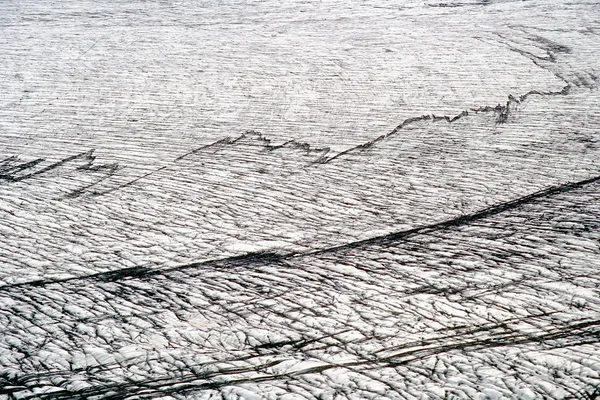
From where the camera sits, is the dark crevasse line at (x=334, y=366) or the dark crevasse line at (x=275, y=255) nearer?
the dark crevasse line at (x=334, y=366)

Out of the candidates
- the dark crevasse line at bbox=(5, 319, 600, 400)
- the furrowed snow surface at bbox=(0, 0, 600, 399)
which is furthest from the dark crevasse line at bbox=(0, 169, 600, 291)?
the dark crevasse line at bbox=(5, 319, 600, 400)

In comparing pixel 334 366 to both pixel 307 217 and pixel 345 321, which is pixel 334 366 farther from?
pixel 307 217

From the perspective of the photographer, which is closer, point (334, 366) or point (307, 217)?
point (334, 366)

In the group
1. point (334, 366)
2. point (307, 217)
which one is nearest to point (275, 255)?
point (307, 217)

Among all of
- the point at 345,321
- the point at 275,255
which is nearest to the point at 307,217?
the point at 275,255

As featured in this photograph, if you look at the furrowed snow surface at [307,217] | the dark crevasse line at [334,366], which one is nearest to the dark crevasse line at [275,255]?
the furrowed snow surface at [307,217]

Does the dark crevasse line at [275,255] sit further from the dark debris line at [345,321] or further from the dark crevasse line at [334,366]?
the dark crevasse line at [334,366]

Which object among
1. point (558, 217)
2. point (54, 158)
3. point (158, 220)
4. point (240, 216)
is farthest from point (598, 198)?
point (54, 158)

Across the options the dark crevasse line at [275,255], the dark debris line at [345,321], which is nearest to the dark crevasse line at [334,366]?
the dark debris line at [345,321]

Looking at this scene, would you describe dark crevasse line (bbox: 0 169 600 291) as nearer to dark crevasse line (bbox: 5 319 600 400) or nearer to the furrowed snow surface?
the furrowed snow surface

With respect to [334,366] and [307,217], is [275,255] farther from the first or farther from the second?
[334,366]
